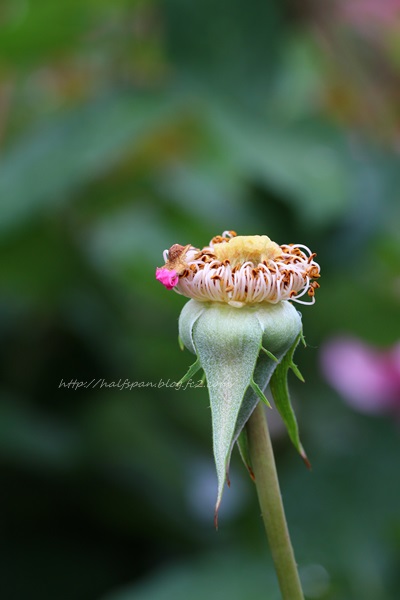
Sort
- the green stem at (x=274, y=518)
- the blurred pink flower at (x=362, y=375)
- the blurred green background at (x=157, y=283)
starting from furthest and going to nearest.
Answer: the blurred pink flower at (x=362, y=375)
the blurred green background at (x=157, y=283)
the green stem at (x=274, y=518)

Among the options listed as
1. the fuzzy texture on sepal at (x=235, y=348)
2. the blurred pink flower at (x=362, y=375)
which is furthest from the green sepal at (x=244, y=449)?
the blurred pink flower at (x=362, y=375)

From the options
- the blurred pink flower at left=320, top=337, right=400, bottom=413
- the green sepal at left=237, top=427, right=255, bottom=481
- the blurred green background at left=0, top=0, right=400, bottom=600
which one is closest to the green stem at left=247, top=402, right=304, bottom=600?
the green sepal at left=237, top=427, right=255, bottom=481

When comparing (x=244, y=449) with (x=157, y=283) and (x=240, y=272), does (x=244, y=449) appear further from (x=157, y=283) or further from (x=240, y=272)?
(x=157, y=283)

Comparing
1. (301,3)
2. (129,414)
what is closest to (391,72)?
(301,3)

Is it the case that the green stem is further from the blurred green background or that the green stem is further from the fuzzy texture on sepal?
the blurred green background

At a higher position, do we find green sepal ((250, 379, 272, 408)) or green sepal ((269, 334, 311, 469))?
green sepal ((250, 379, 272, 408))

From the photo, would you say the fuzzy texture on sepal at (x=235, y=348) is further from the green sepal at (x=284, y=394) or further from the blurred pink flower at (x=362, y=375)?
the blurred pink flower at (x=362, y=375)
